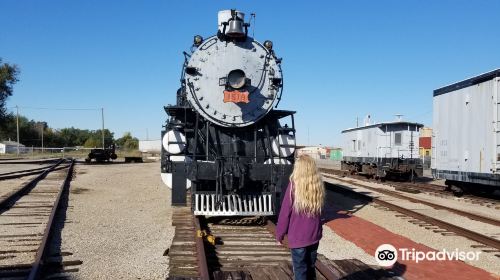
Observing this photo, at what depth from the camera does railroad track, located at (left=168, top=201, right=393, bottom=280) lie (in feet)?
19.4

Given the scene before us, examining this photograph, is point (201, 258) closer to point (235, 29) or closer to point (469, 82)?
point (235, 29)

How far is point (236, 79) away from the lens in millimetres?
10094

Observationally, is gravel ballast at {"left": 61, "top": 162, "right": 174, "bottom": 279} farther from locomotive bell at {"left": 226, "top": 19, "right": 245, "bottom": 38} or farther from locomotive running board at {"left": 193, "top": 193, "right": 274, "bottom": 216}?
locomotive bell at {"left": 226, "top": 19, "right": 245, "bottom": 38}

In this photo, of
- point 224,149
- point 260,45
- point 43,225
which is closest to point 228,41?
point 260,45

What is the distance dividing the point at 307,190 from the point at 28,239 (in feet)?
19.1

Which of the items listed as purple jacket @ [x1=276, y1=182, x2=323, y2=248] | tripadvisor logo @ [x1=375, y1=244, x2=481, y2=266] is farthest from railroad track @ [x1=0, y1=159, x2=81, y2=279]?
tripadvisor logo @ [x1=375, y1=244, x2=481, y2=266]

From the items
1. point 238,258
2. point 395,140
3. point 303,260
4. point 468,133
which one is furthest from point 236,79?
point 395,140

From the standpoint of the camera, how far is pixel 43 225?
32.2ft

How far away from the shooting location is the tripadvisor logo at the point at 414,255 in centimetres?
717

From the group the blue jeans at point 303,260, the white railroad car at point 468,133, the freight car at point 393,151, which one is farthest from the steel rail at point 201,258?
the freight car at point 393,151

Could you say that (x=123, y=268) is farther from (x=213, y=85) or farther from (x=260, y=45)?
(x=260, y=45)

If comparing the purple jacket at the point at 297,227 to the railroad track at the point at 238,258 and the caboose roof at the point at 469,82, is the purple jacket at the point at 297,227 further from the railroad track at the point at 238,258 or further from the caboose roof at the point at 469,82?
the caboose roof at the point at 469,82

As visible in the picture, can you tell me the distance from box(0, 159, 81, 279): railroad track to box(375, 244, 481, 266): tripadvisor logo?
4.24 meters

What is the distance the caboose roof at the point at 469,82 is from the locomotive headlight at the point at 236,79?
7630 millimetres
